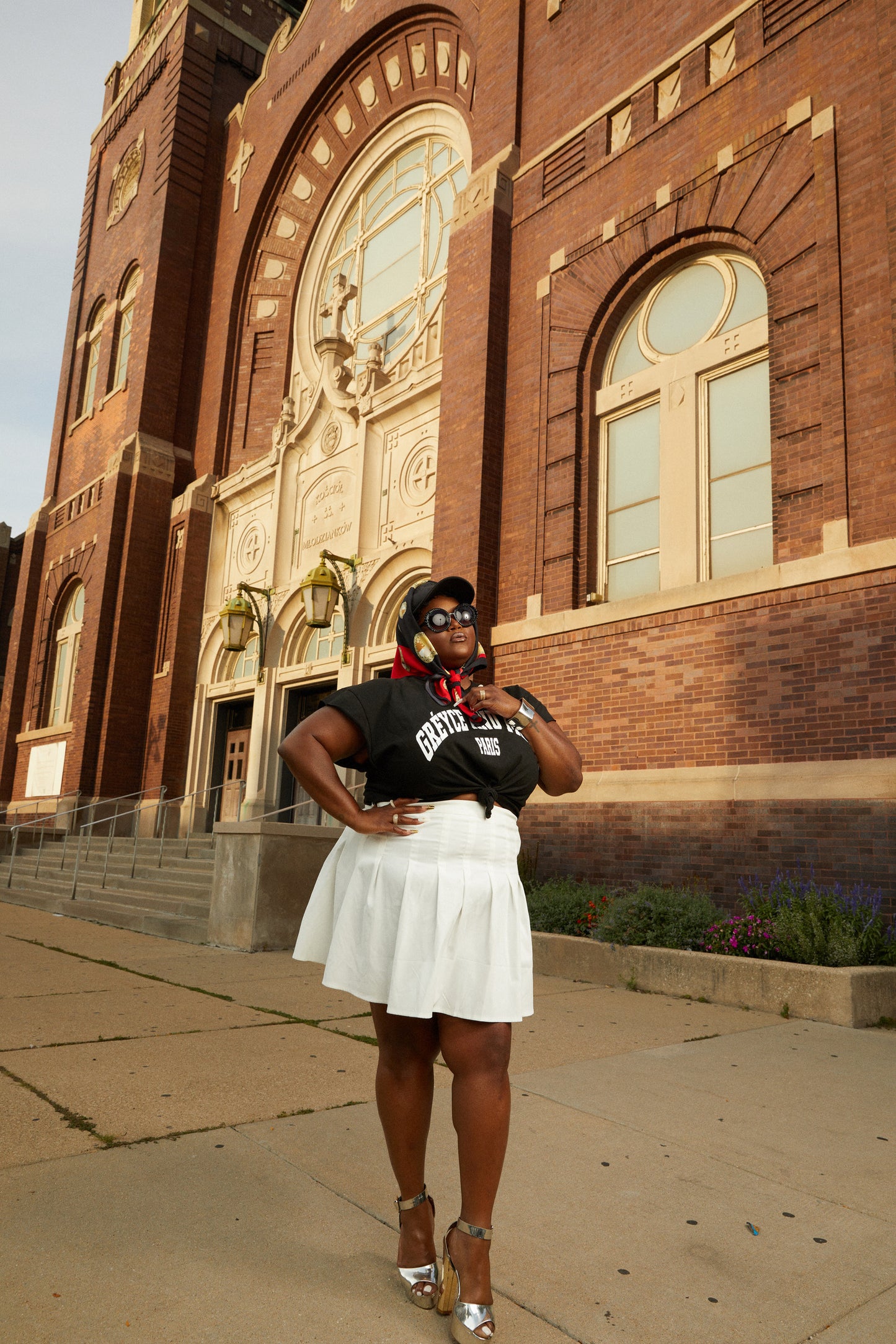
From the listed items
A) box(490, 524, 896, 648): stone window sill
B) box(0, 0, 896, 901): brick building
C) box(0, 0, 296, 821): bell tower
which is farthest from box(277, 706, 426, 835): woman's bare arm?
box(0, 0, 296, 821): bell tower

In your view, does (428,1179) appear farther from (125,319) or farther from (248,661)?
(125,319)

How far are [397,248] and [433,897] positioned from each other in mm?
16608

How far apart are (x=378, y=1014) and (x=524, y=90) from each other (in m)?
14.1

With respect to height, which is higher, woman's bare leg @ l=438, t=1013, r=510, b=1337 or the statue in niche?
the statue in niche

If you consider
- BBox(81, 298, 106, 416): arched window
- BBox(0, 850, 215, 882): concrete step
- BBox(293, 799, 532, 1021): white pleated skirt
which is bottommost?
BBox(0, 850, 215, 882): concrete step

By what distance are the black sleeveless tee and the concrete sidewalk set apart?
1.19 meters

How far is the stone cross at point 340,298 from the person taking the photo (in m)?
17.4

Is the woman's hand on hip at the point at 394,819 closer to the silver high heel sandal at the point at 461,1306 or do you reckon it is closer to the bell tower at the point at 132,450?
the silver high heel sandal at the point at 461,1306

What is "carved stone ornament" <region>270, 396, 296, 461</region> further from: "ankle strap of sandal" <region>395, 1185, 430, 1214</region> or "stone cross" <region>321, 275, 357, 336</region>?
"ankle strap of sandal" <region>395, 1185, 430, 1214</region>

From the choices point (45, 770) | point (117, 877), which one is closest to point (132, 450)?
point (45, 770)

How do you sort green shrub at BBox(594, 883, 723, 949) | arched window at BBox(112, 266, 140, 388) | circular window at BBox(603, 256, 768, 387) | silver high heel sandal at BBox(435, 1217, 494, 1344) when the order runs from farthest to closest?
arched window at BBox(112, 266, 140, 388)
circular window at BBox(603, 256, 768, 387)
green shrub at BBox(594, 883, 723, 949)
silver high heel sandal at BBox(435, 1217, 494, 1344)

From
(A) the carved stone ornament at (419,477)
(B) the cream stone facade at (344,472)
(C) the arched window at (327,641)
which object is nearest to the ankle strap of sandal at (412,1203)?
(B) the cream stone facade at (344,472)

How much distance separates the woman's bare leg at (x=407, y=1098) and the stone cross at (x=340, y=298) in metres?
16.7

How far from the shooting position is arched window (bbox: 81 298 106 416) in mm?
23891
